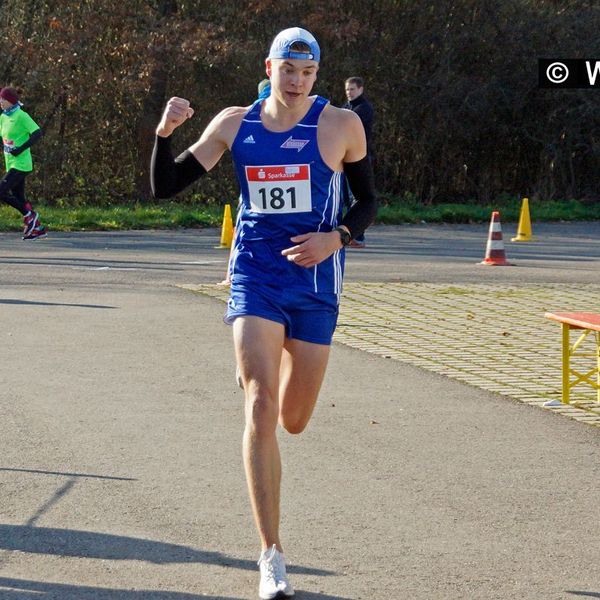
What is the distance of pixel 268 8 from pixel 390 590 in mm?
23457

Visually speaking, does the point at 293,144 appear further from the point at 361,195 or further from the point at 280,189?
the point at 361,195

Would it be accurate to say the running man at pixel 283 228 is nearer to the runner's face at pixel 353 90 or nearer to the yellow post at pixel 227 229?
the runner's face at pixel 353 90

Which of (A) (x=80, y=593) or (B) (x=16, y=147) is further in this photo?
(B) (x=16, y=147)

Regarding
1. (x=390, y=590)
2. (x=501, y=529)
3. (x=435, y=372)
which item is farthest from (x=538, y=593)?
(x=435, y=372)

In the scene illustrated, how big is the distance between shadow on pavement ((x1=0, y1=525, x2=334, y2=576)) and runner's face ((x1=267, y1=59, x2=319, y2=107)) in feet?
5.55

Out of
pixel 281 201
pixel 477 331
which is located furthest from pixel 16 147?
pixel 281 201

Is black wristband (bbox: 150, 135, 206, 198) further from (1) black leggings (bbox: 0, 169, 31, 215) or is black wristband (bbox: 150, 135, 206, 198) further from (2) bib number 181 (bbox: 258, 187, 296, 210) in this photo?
(1) black leggings (bbox: 0, 169, 31, 215)

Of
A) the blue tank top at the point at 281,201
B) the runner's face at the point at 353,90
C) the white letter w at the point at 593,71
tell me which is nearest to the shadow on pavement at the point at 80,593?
the blue tank top at the point at 281,201

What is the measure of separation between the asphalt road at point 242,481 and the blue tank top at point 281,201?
104 cm

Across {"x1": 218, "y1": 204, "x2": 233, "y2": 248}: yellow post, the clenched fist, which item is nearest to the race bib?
the clenched fist

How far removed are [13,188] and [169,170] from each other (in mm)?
15242

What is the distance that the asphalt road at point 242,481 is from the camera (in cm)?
518

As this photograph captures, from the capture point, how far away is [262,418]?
520 centimetres

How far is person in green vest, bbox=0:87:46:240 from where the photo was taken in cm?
2016
